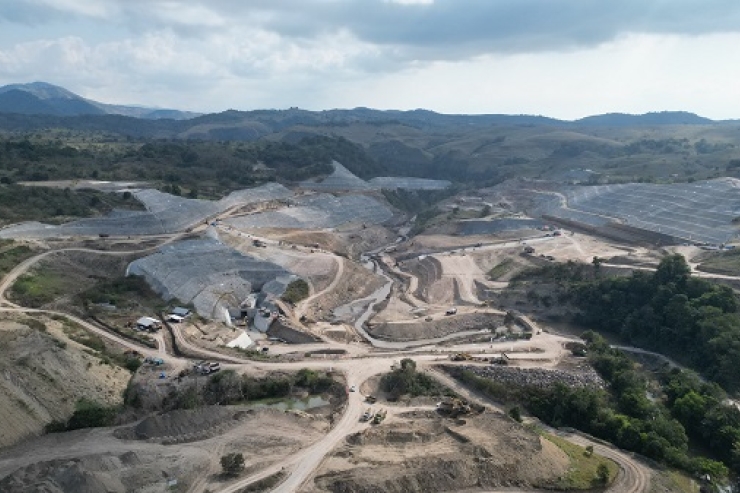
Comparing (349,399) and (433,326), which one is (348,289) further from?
(349,399)

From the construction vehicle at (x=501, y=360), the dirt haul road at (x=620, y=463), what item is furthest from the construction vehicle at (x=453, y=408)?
the construction vehicle at (x=501, y=360)

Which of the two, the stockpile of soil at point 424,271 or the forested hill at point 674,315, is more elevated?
the forested hill at point 674,315

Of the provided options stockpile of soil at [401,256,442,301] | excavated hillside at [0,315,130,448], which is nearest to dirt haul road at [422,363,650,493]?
excavated hillside at [0,315,130,448]

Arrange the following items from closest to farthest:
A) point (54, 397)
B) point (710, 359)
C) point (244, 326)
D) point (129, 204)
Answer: point (54, 397), point (710, 359), point (244, 326), point (129, 204)

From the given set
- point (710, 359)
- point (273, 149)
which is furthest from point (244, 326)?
point (273, 149)

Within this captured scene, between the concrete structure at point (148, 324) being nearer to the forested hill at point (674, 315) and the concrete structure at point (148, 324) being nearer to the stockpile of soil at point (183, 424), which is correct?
the stockpile of soil at point (183, 424)

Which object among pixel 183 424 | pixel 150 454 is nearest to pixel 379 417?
pixel 183 424

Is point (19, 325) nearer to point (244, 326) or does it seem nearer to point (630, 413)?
point (244, 326)
